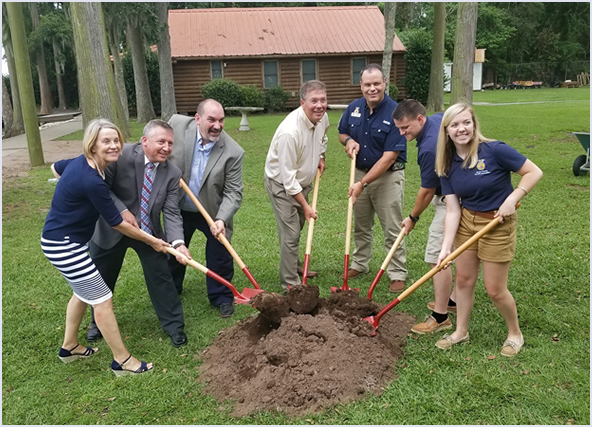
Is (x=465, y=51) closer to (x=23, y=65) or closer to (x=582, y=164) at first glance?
(x=582, y=164)

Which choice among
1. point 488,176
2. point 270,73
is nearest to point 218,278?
point 488,176

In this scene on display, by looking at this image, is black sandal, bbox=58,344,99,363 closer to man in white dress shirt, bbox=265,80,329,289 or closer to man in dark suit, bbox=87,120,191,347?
→ man in dark suit, bbox=87,120,191,347

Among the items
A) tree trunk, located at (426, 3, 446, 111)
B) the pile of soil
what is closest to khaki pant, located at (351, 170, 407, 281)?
the pile of soil

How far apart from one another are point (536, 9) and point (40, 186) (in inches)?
1680

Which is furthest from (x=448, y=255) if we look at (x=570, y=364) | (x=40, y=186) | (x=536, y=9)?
(x=536, y=9)

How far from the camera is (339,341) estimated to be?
3570 millimetres

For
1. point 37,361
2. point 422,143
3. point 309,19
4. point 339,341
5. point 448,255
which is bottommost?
point 37,361

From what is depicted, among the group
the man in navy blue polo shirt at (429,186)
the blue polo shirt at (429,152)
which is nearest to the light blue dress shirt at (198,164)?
the man in navy blue polo shirt at (429,186)

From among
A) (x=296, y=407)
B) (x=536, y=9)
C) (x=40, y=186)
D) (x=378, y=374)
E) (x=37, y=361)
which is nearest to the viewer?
(x=296, y=407)

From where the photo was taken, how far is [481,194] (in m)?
3.39

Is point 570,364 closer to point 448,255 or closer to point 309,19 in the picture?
point 448,255

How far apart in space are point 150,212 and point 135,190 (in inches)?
8.0

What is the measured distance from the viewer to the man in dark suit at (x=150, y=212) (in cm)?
377

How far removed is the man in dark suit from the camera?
12.4 ft
